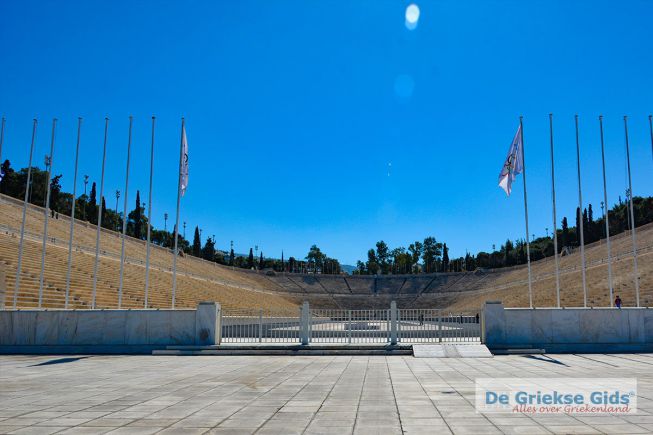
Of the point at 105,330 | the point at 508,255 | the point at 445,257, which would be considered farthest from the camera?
the point at 445,257

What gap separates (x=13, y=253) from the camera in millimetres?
31875

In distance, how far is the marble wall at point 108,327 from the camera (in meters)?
20.4

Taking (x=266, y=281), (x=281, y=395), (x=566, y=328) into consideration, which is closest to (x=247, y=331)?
(x=281, y=395)

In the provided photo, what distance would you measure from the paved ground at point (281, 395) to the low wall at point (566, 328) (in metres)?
2.10

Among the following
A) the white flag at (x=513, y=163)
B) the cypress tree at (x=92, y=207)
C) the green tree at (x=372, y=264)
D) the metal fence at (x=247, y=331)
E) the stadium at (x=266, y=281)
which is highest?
the cypress tree at (x=92, y=207)

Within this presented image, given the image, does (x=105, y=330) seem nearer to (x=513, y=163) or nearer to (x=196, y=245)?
(x=513, y=163)

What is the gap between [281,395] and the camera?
1060 centimetres

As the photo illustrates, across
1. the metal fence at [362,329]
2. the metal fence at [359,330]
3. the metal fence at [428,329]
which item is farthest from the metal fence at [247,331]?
the metal fence at [428,329]

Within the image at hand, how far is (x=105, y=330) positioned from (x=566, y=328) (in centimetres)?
1798

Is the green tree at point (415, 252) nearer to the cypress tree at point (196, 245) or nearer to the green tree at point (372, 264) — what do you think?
the green tree at point (372, 264)

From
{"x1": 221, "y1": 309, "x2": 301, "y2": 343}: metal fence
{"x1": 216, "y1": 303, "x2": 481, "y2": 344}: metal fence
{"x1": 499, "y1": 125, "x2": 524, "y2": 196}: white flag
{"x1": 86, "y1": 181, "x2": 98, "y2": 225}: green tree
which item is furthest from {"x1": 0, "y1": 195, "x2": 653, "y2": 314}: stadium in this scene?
{"x1": 86, "y1": 181, "x2": 98, "y2": 225}: green tree

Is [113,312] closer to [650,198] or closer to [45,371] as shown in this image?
[45,371]

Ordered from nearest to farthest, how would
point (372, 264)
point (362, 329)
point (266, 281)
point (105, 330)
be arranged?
point (105, 330) → point (362, 329) → point (266, 281) → point (372, 264)

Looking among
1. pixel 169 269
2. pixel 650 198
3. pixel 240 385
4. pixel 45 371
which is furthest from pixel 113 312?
pixel 650 198
